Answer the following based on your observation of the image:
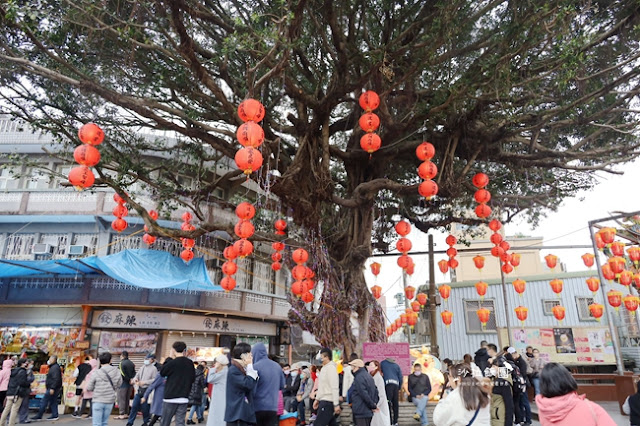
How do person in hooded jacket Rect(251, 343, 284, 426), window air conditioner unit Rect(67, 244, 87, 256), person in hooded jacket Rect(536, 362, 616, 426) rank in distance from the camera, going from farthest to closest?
window air conditioner unit Rect(67, 244, 87, 256)
person in hooded jacket Rect(251, 343, 284, 426)
person in hooded jacket Rect(536, 362, 616, 426)

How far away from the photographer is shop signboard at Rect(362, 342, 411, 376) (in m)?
9.73

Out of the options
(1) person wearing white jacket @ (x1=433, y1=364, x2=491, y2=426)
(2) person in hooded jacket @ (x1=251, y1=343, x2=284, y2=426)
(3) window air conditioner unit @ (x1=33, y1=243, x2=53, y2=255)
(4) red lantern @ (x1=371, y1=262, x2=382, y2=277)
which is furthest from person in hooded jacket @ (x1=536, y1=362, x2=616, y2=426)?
(3) window air conditioner unit @ (x1=33, y1=243, x2=53, y2=255)

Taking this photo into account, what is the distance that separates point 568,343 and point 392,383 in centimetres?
921

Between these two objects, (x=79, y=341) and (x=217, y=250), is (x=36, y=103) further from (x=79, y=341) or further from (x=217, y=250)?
(x=217, y=250)

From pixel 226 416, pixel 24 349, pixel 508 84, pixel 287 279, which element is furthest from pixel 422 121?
pixel 24 349

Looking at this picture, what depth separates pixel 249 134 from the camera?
6.16 metres

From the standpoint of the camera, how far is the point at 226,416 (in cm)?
508

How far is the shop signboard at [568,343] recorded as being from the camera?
1416cm

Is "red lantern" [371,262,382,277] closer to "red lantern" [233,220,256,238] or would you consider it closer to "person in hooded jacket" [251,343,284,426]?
"red lantern" [233,220,256,238]

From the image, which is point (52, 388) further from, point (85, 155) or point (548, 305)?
point (548, 305)

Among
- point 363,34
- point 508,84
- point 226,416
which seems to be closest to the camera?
point 226,416

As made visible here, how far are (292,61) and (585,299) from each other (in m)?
16.2

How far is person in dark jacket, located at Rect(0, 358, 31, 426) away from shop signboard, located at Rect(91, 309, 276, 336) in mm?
4120

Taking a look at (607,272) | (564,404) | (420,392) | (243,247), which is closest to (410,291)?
(420,392)
